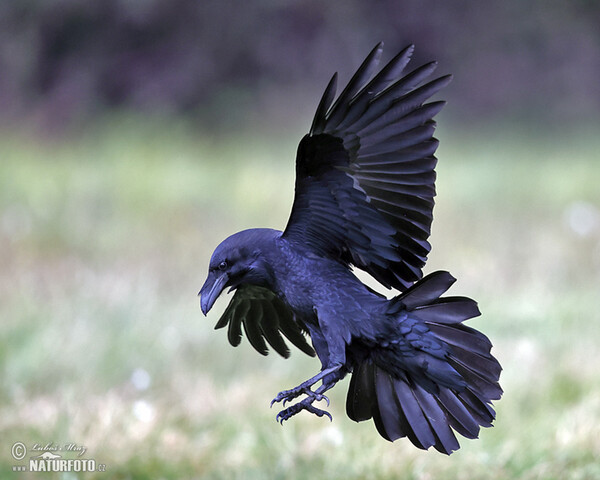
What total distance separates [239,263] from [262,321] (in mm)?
325

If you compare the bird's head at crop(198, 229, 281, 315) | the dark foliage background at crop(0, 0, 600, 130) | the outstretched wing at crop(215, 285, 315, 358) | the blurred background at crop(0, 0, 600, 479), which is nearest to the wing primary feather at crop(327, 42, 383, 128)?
the bird's head at crop(198, 229, 281, 315)

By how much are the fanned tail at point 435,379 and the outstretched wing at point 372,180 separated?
0.40 ft

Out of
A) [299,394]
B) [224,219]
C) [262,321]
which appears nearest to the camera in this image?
[299,394]

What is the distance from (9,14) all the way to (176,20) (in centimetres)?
127

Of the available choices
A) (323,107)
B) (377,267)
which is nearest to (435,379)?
(377,267)

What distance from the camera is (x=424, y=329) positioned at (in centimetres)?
155

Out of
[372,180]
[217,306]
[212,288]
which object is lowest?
[212,288]

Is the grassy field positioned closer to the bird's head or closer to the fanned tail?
the fanned tail

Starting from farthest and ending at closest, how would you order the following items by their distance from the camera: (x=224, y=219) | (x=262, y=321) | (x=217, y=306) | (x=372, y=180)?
(x=224, y=219)
(x=217, y=306)
(x=262, y=321)
(x=372, y=180)

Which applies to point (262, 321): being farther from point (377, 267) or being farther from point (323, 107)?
point (323, 107)

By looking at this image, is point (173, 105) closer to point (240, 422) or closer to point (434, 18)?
point (434, 18)

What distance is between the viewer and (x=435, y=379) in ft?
5.10

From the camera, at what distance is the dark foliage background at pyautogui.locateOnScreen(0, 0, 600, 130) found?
6199 mm

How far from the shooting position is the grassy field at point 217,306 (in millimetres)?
2670
